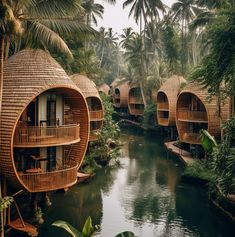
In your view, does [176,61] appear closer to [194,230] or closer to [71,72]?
[71,72]

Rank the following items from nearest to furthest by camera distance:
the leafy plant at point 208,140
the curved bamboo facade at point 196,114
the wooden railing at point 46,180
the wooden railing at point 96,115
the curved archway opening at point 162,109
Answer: the wooden railing at point 46,180
the leafy plant at point 208,140
the curved bamboo facade at point 196,114
the wooden railing at point 96,115
the curved archway opening at point 162,109

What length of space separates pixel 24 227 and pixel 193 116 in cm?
1968

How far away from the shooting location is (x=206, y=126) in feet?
108

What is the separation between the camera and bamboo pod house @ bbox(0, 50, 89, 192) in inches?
647

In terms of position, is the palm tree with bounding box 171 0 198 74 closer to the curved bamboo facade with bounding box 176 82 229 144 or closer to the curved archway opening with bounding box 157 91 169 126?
the curved archway opening with bounding box 157 91 169 126

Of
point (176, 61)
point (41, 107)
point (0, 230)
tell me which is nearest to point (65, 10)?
point (41, 107)

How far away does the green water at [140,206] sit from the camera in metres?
18.8

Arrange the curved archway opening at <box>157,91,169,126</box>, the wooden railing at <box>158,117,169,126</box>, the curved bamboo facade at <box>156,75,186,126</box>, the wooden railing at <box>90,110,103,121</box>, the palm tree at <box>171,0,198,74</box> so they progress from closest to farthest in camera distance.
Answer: the wooden railing at <box>90,110,103,121</box> < the curved bamboo facade at <box>156,75,186,126</box> < the wooden railing at <box>158,117,169,126</box> < the curved archway opening at <box>157,91,169,126</box> < the palm tree at <box>171,0,198,74</box>

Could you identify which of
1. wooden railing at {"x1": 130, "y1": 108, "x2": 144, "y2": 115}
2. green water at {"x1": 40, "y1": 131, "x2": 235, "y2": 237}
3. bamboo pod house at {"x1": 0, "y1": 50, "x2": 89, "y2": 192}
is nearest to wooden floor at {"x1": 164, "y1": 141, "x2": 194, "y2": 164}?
green water at {"x1": 40, "y1": 131, "x2": 235, "y2": 237}

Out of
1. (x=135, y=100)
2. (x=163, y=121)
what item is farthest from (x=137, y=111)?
(x=163, y=121)

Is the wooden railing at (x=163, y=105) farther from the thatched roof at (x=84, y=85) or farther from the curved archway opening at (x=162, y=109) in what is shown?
the thatched roof at (x=84, y=85)

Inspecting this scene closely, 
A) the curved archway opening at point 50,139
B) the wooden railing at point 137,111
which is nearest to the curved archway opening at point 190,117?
the curved archway opening at point 50,139

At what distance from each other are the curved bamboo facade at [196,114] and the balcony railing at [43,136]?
12.3 meters

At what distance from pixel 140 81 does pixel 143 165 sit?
24912 mm
